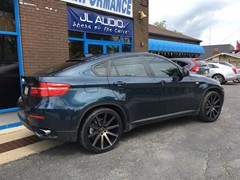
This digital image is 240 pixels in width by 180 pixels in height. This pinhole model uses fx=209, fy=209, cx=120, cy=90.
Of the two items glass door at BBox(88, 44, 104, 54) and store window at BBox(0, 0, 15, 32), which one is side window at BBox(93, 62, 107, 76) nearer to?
store window at BBox(0, 0, 15, 32)

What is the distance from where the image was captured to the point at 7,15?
527 cm

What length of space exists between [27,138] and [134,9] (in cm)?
645

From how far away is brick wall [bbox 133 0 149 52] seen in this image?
8.54m

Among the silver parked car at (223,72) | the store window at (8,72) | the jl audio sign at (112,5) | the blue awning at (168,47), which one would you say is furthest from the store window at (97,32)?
the silver parked car at (223,72)

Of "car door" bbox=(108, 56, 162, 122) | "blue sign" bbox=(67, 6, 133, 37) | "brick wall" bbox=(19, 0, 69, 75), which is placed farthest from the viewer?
"blue sign" bbox=(67, 6, 133, 37)

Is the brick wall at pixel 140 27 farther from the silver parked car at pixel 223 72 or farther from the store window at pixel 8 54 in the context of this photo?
the silver parked car at pixel 223 72

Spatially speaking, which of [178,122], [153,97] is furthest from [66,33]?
[178,122]

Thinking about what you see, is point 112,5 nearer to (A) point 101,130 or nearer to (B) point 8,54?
(B) point 8,54

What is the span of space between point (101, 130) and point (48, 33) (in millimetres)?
3660

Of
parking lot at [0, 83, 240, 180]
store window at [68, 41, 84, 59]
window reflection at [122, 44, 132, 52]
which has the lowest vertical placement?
parking lot at [0, 83, 240, 180]

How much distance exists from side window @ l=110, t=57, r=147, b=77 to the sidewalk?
1774 millimetres

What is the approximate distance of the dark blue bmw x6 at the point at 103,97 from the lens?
10.2 ft

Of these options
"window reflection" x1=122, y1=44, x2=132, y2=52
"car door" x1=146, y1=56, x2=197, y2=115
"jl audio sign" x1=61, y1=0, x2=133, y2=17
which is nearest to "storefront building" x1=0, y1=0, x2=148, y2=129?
"jl audio sign" x1=61, y1=0, x2=133, y2=17

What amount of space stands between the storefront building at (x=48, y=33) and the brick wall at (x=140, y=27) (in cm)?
41
